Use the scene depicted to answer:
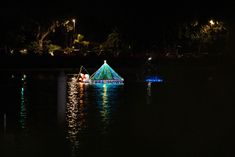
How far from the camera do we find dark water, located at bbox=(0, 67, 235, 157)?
13.1m

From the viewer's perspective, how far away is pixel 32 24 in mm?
68938

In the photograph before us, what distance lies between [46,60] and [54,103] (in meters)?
34.5

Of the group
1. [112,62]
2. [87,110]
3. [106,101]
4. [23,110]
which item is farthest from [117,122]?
[112,62]

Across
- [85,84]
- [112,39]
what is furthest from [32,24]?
[85,84]

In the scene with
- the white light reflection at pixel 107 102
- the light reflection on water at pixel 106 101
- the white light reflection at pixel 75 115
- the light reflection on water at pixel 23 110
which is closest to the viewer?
the white light reflection at pixel 75 115

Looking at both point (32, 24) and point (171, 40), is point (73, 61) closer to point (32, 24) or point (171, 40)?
point (32, 24)

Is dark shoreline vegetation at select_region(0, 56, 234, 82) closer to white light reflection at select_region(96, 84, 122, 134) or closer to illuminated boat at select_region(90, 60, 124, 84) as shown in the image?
illuminated boat at select_region(90, 60, 124, 84)

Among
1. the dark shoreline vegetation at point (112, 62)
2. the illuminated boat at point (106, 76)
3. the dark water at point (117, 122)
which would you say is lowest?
the dark water at point (117, 122)

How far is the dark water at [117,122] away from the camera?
1306 centimetres

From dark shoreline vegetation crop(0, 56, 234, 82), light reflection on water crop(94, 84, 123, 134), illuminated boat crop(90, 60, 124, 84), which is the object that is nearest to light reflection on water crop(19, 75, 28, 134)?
light reflection on water crop(94, 84, 123, 134)

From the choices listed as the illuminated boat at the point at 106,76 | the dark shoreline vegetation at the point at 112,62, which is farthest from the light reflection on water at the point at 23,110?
the dark shoreline vegetation at the point at 112,62

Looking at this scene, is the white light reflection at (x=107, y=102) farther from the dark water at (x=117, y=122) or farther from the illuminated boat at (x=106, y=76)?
the illuminated boat at (x=106, y=76)

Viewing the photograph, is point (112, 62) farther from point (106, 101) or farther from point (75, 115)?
point (75, 115)

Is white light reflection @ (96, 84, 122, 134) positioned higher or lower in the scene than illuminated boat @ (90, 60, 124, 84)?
lower
